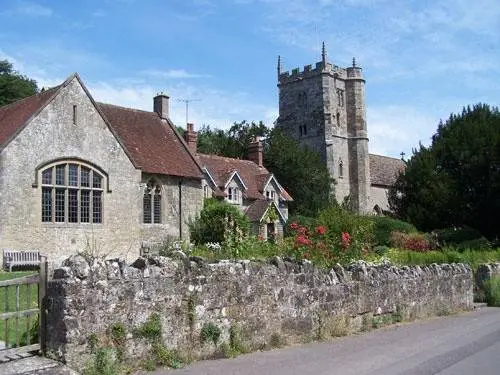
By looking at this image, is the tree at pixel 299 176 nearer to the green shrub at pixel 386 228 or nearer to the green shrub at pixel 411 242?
the green shrub at pixel 386 228

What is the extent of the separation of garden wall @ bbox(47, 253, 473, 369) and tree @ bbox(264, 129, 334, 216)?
4199 centimetres

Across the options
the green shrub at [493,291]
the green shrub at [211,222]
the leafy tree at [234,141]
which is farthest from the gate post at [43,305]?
the leafy tree at [234,141]

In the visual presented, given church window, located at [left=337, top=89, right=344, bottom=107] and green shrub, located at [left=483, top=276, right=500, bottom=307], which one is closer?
green shrub, located at [left=483, top=276, right=500, bottom=307]

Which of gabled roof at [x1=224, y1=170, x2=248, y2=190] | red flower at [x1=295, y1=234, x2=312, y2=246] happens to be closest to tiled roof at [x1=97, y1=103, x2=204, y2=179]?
gabled roof at [x1=224, y1=170, x2=248, y2=190]

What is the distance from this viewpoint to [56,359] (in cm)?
688

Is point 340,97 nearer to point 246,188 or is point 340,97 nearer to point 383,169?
point 383,169

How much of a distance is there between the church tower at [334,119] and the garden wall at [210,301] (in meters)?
56.8

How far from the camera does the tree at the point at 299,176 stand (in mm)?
55531

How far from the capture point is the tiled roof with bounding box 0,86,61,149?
86.5 ft

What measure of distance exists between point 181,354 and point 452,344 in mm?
5528

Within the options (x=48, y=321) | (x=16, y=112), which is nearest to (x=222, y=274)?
(x=48, y=321)

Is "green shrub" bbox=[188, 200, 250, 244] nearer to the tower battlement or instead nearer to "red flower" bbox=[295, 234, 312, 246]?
"red flower" bbox=[295, 234, 312, 246]

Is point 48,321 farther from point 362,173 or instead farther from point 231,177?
point 362,173

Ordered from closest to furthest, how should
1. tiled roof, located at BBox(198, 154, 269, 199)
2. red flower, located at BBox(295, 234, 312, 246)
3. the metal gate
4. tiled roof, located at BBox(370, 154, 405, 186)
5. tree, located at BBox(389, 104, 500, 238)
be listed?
the metal gate
red flower, located at BBox(295, 234, 312, 246)
tree, located at BBox(389, 104, 500, 238)
tiled roof, located at BBox(198, 154, 269, 199)
tiled roof, located at BBox(370, 154, 405, 186)
